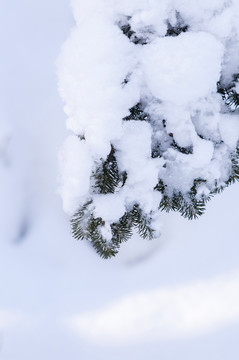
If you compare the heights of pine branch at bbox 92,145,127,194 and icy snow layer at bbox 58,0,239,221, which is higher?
icy snow layer at bbox 58,0,239,221

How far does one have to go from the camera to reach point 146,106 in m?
0.78

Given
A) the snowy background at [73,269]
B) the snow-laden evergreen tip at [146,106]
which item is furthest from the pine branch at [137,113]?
the snowy background at [73,269]

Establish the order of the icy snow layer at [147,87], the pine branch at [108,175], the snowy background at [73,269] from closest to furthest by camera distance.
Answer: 1. the icy snow layer at [147,87]
2. the pine branch at [108,175]
3. the snowy background at [73,269]

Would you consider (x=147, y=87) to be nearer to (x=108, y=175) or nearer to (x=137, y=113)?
(x=137, y=113)

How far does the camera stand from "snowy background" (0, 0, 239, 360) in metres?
1.30

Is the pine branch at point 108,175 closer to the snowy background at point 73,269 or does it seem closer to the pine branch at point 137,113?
the pine branch at point 137,113

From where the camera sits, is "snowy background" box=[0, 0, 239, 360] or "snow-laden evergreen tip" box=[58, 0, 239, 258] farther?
"snowy background" box=[0, 0, 239, 360]

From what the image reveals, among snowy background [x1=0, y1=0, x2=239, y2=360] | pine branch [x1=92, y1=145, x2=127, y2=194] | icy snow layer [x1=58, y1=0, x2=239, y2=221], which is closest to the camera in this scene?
icy snow layer [x1=58, y1=0, x2=239, y2=221]

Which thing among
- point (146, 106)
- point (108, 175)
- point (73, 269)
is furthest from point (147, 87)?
point (73, 269)

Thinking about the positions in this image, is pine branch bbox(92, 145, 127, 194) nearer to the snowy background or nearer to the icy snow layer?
the icy snow layer

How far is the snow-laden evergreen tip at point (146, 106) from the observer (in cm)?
70

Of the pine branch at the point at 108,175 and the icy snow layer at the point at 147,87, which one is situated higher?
the icy snow layer at the point at 147,87

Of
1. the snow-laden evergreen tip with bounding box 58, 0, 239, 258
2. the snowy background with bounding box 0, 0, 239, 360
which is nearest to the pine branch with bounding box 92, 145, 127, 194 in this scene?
the snow-laden evergreen tip with bounding box 58, 0, 239, 258

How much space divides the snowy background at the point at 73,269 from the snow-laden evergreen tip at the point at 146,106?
0.53m
